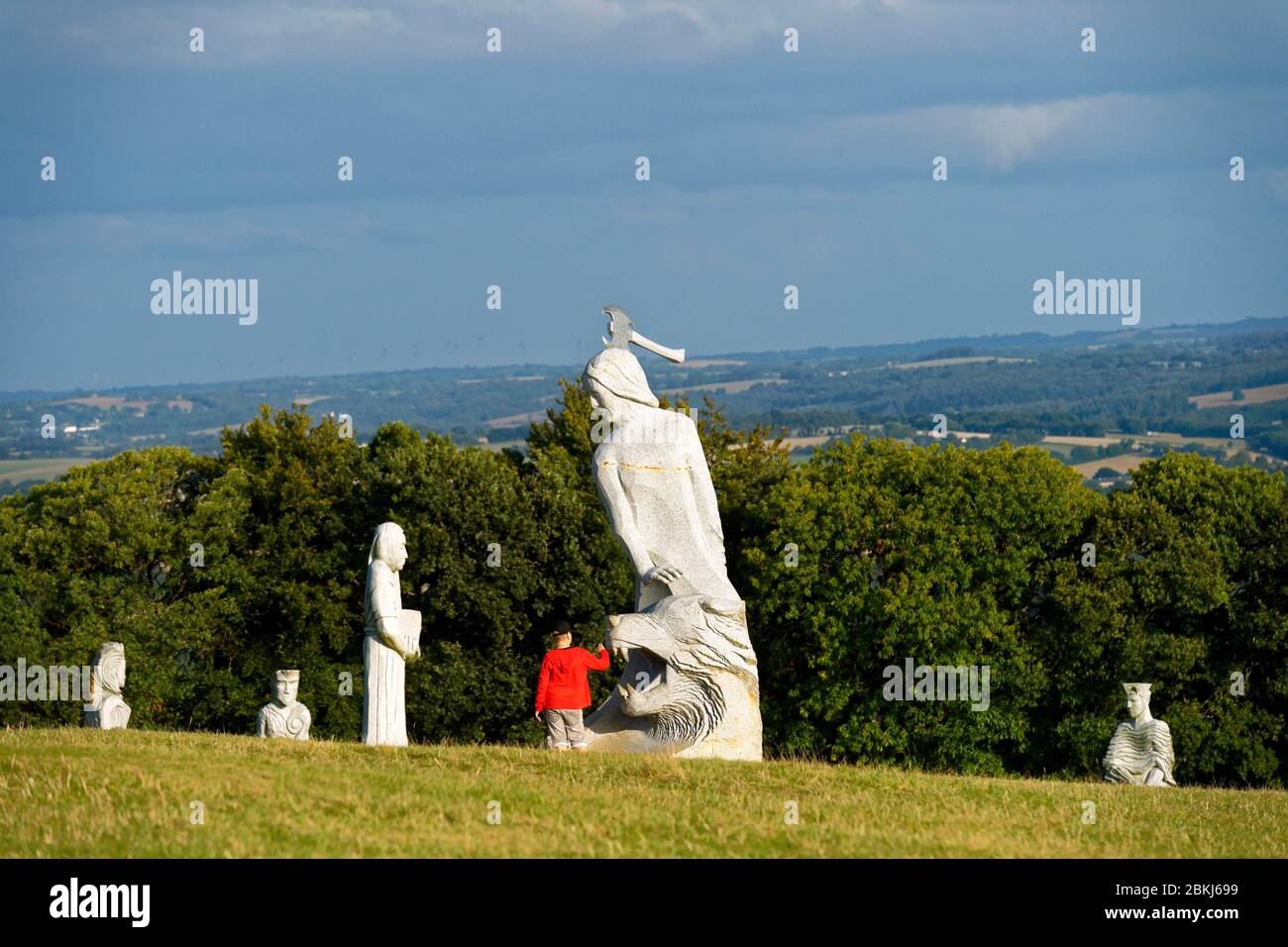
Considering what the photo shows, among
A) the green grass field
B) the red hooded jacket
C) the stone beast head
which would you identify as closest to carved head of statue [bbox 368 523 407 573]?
the red hooded jacket

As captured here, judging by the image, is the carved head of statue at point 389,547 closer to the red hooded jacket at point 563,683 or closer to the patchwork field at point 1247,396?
the red hooded jacket at point 563,683

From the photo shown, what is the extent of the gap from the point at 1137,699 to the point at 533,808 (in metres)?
13.0

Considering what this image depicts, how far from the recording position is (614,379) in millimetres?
24391

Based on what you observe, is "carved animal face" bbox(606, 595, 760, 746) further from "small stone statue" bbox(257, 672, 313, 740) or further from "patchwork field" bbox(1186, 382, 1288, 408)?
"patchwork field" bbox(1186, 382, 1288, 408)

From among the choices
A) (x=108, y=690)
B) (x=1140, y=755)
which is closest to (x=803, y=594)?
(x=1140, y=755)

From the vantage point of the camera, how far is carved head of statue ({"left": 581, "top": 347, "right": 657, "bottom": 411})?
24375 millimetres

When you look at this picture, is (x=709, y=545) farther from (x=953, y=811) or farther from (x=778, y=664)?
(x=778, y=664)

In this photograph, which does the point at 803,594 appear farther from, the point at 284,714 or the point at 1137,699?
the point at 284,714

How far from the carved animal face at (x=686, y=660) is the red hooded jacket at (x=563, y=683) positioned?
0.55m

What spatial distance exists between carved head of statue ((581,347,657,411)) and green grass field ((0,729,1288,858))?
5103 millimetres

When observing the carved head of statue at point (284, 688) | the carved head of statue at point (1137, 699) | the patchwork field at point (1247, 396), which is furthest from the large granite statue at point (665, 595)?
the patchwork field at point (1247, 396)

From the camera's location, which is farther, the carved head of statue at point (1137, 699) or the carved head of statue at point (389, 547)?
the carved head of statue at point (1137, 699)

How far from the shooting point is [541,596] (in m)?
45.4

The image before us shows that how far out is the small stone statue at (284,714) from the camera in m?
29.4
